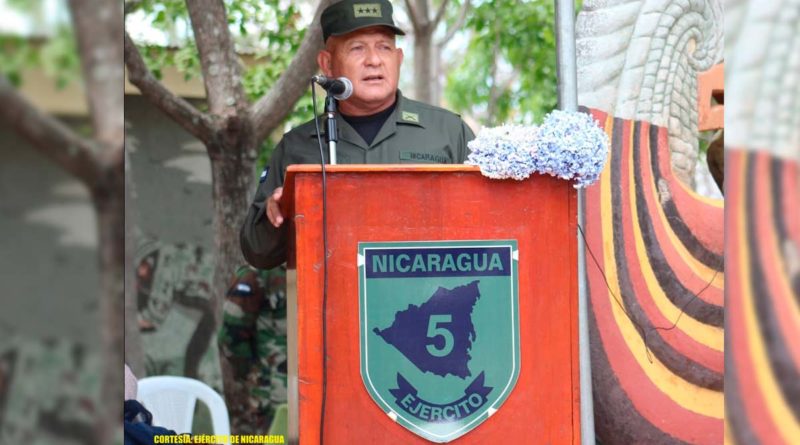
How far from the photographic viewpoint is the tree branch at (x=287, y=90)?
17.0 feet

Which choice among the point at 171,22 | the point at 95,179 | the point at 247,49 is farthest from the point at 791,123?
the point at 247,49

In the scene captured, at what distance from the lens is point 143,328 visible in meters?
8.46

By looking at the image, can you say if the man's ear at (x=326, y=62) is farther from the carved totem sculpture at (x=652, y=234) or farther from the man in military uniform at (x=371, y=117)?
the carved totem sculpture at (x=652, y=234)

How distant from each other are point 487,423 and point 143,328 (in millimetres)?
6310

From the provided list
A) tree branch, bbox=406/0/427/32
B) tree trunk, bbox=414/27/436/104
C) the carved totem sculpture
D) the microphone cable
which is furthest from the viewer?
tree trunk, bbox=414/27/436/104

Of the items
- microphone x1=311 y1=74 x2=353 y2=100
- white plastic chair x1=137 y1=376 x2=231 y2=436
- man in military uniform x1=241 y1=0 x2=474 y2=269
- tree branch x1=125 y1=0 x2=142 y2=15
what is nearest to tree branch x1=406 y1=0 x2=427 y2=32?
tree branch x1=125 y1=0 x2=142 y2=15

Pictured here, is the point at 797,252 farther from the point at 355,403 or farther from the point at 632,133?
the point at 632,133

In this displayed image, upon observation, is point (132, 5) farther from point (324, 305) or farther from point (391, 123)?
point (324, 305)

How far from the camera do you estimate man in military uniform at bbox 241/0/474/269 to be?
3.35 metres

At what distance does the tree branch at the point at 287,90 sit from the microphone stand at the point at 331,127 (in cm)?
232

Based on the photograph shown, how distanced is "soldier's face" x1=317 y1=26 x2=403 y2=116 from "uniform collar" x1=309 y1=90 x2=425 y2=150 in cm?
5

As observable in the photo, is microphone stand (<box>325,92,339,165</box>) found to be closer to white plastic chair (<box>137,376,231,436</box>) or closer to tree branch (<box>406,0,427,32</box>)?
white plastic chair (<box>137,376,231,436</box>)

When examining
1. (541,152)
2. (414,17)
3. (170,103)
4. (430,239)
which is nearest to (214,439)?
(170,103)

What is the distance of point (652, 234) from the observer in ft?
13.0
